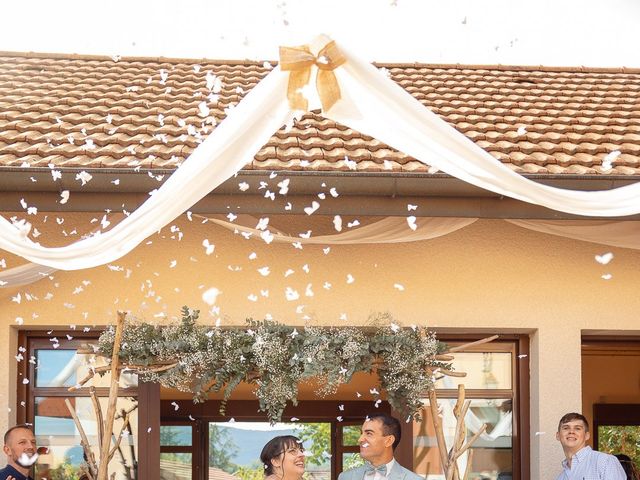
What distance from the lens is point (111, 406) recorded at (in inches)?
252

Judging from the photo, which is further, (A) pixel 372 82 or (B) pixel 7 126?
(B) pixel 7 126

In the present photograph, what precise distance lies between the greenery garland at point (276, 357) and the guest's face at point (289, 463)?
63 cm

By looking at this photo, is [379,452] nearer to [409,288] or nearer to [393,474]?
[393,474]

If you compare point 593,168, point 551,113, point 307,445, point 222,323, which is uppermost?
point 551,113

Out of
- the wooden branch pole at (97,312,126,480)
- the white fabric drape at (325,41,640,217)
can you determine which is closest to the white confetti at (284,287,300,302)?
the wooden branch pole at (97,312,126,480)

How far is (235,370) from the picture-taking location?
6566 millimetres

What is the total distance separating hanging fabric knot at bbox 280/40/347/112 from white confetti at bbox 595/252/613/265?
139 inches

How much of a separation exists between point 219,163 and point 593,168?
3.33 metres

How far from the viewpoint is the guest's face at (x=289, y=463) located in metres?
5.91

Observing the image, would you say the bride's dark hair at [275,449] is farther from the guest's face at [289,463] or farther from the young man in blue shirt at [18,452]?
the young man in blue shirt at [18,452]

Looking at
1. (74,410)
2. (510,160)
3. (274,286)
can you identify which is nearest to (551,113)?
(510,160)

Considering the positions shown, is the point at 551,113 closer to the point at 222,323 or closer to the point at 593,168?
the point at 593,168

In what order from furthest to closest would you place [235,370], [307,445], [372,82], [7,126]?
[307,445]
[7,126]
[235,370]
[372,82]

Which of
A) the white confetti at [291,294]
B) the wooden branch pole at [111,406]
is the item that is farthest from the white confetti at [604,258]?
the wooden branch pole at [111,406]
